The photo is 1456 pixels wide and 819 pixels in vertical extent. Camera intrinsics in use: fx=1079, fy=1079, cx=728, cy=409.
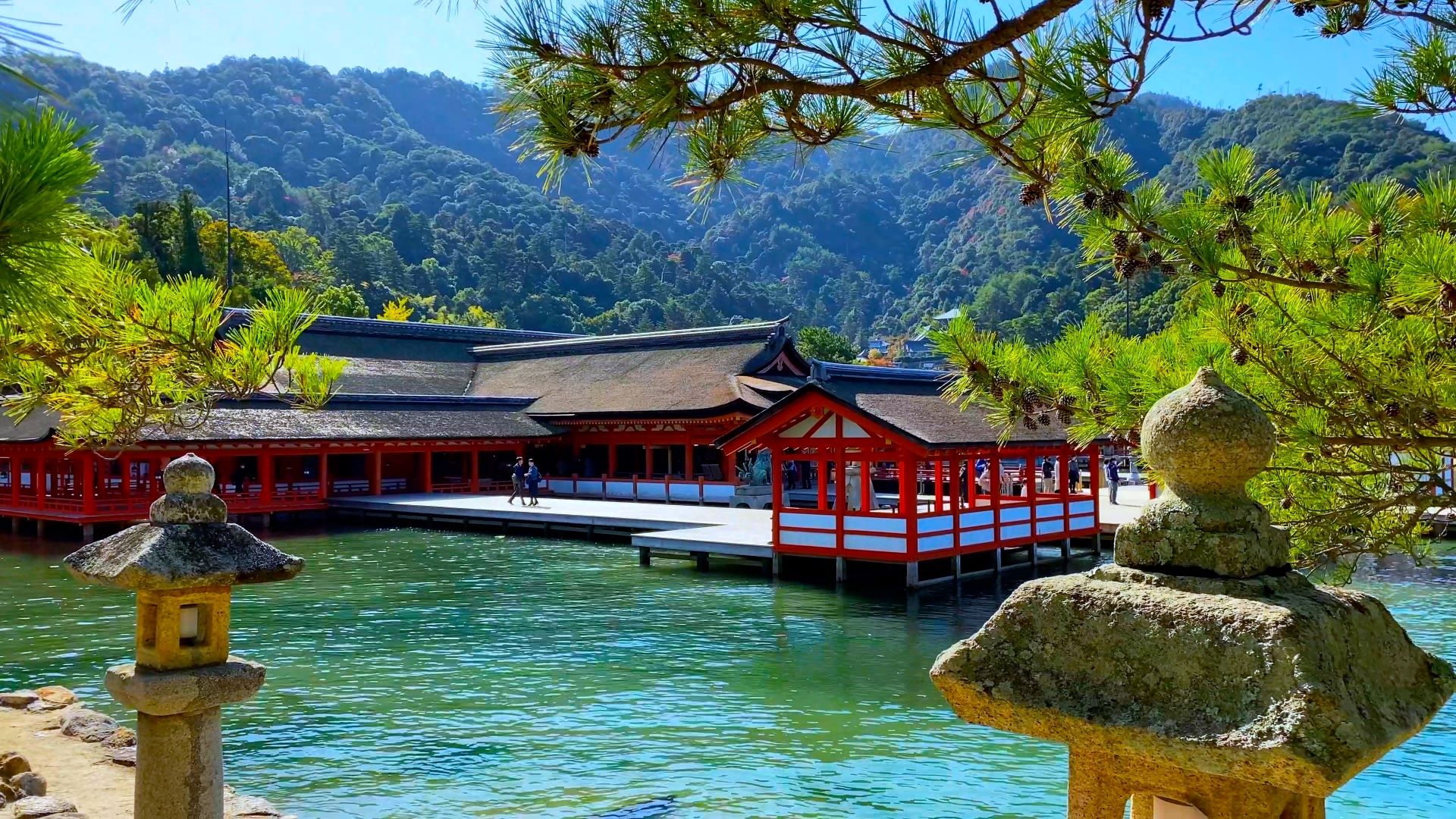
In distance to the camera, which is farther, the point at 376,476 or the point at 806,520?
the point at 376,476

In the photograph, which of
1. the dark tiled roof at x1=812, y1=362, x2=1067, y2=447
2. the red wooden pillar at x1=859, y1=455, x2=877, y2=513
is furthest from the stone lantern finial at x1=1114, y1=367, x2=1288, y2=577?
the red wooden pillar at x1=859, y1=455, x2=877, y2=513

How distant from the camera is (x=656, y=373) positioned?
97.6 feet

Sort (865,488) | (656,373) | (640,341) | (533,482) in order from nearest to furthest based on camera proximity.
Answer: (865,488)
(533,482)
(656,373)
(640,341)

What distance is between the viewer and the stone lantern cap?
4.63 metres

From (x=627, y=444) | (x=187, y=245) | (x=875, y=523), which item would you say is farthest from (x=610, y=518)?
(x=187, y=245)

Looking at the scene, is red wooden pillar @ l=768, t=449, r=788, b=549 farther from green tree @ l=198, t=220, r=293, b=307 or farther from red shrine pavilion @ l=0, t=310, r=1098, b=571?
green tree @ l=198, t=220, r=293, b=307

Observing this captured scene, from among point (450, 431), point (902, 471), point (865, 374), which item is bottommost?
point (902, 471)

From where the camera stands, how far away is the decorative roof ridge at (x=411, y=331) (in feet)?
108

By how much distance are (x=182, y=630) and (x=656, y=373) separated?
25.1m

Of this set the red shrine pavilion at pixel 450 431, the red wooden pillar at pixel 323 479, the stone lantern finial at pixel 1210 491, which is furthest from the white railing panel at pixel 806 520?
the stone lantern finial at pixel 1210 491

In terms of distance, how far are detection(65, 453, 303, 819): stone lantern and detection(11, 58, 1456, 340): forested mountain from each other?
132 ft

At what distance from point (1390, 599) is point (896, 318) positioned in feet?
302

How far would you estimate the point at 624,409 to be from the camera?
2717 centimetres

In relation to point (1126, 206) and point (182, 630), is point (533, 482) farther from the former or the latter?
point (1126, 206)
